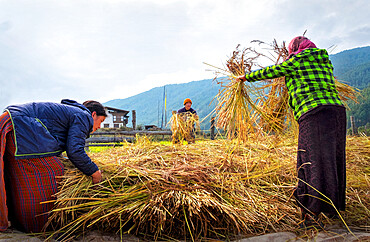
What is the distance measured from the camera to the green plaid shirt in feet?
6.59

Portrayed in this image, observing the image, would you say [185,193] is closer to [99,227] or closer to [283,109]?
[99,227]

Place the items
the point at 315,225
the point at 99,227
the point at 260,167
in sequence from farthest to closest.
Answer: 1. the point at 260,167
2. the point at 315,225
3. the point at 99,227

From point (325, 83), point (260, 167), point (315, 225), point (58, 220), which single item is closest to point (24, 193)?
point (58, 220)

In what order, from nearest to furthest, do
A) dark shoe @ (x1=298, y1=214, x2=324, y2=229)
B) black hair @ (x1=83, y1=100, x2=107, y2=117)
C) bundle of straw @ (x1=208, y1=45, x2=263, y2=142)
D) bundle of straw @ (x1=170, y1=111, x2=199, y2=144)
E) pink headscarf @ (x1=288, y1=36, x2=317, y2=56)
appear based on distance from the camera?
dark shoe @ (x1=298, y1=214, x2=324, y2=229)
black hair @ (x1=83, y1=100, x2=107, y2=117)
pink headscarf @ (x1=288, y1=36, x2=317, y2=56)
bundle of straw @ (x1=208, y1=45, x2=263, y2=142)
bundle of straw @ (x1=170, y1=111, x2=199, y2=144)

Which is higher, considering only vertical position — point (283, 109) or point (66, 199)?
point (283, 109)

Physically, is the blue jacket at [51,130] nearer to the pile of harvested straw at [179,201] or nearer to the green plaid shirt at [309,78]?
the pile of harvested straw at [179,201]

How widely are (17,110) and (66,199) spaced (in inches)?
26.8

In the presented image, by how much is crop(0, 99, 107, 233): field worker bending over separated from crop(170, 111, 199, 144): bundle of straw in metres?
3.39

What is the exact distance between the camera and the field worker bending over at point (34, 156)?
5.32ft

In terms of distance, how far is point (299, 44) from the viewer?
221 cm

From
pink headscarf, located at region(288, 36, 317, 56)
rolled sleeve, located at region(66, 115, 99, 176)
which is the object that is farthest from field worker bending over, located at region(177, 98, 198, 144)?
rolled sleeve, located at region(66, 115, 99, 176)

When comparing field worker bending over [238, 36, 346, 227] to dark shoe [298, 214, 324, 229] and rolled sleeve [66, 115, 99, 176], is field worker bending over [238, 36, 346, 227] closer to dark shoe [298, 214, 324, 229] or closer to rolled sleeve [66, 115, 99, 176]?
dark shoe [298, 214, 324, 229]

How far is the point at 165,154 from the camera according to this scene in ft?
7.98

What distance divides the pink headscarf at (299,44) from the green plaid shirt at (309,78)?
0.08 meters
